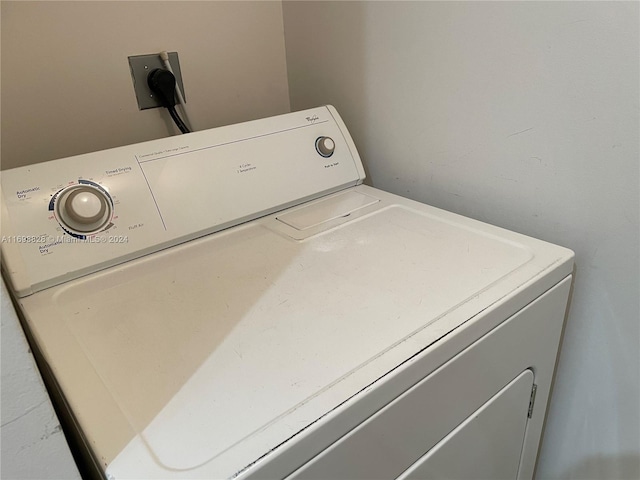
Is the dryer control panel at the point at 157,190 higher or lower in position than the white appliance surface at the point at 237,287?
higher

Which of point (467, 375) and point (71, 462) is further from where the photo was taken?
point (467, 375)

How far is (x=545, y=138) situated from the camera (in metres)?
0.84

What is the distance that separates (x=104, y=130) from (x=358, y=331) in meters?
0.75

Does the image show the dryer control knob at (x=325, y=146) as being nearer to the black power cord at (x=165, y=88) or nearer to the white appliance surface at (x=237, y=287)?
the white appliance surface at (x=237, y=287)

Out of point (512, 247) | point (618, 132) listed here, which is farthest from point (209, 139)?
point (618, 132)

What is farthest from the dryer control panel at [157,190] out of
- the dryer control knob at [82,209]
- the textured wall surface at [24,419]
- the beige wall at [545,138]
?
the textured wall surface at [24,419]

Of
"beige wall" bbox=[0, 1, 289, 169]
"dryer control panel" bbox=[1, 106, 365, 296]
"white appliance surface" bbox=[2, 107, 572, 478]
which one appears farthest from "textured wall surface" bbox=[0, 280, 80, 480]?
"beige wall" bbox=[0, 1, 289, 169]

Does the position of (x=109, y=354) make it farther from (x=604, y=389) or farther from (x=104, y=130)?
(x=604, y=389)

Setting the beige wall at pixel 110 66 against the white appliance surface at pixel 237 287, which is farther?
the beige wall at pixel 110 66

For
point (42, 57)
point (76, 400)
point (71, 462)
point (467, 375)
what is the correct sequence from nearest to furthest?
point (71, 462) → point (76, 400) → point (467, 375) → point (42, 57)

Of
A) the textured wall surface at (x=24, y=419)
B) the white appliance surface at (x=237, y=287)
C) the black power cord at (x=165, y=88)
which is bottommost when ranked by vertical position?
the white appliance surface at (x=237, y=287)

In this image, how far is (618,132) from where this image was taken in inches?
29.5

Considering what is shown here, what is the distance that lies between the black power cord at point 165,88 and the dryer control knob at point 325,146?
305mm

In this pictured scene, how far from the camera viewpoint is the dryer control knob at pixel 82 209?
817mm
